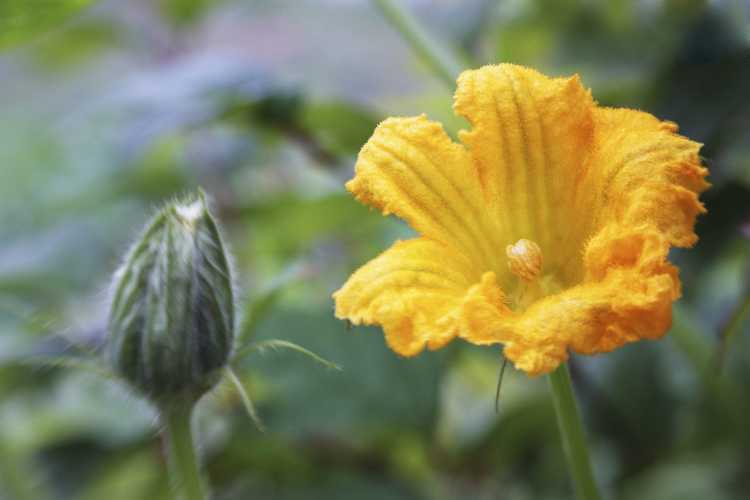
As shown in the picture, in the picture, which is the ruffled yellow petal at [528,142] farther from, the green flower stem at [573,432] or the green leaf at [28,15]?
the green leaf at [28,15]

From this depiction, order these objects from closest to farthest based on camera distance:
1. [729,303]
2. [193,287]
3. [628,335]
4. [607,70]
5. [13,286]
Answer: [628,335] → [193,287] → [729,303] → [607,70] → [13,286]

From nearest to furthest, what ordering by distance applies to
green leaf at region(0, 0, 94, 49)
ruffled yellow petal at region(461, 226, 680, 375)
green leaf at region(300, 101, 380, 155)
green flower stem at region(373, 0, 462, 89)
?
ruffled yellow petal at region(461, 226, 680, 375)
green leaf at region(0, 0, 94, 49)
green flower stem at region(373, 0, 462, 89)
green leaf at region(300, 101, 380, 155)

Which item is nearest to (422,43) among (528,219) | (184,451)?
(528,219)

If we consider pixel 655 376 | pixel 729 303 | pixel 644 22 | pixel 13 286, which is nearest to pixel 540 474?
pixel 655 376

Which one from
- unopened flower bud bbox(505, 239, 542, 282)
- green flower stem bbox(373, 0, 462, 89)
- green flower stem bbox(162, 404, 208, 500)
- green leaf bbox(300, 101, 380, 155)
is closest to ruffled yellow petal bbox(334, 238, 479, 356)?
unopened flower bud bbox(505, 239, 542, 282)

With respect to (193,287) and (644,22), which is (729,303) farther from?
(193,287)

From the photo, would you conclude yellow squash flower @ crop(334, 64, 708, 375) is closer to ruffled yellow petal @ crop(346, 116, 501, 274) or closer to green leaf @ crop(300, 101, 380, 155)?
ruffled yellow petal @ crop(346, 116, 501, 274)
